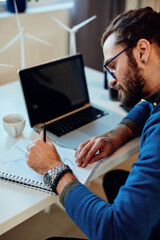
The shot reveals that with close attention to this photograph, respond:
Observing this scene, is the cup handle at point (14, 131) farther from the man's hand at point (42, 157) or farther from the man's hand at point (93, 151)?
the man's hand at point (93, 151)

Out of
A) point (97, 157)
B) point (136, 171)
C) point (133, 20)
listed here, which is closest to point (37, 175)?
point (97, 157)

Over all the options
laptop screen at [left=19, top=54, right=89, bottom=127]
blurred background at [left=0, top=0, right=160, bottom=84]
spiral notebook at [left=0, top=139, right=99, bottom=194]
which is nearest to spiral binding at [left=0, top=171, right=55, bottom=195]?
spiral notebook at [left=0, top=139, right=99, bottom=194]

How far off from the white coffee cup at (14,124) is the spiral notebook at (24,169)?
0.10m

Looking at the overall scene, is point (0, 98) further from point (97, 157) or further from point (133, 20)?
point (133, 20)

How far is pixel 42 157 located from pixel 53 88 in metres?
0.48

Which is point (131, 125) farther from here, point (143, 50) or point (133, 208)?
point (133, 208)

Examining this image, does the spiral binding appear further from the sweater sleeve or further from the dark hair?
the dark hair

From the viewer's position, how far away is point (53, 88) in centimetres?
138

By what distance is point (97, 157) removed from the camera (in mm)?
1082

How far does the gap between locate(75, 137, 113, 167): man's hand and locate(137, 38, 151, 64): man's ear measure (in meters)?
0.35

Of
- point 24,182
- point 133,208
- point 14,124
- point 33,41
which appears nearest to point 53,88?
point 14,124

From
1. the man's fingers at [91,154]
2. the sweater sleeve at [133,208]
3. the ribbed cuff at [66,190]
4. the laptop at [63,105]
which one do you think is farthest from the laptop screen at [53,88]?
the sweater sleeve at [133,208]

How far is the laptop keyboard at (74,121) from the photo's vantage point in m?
1.29

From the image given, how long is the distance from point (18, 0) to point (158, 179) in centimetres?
141
